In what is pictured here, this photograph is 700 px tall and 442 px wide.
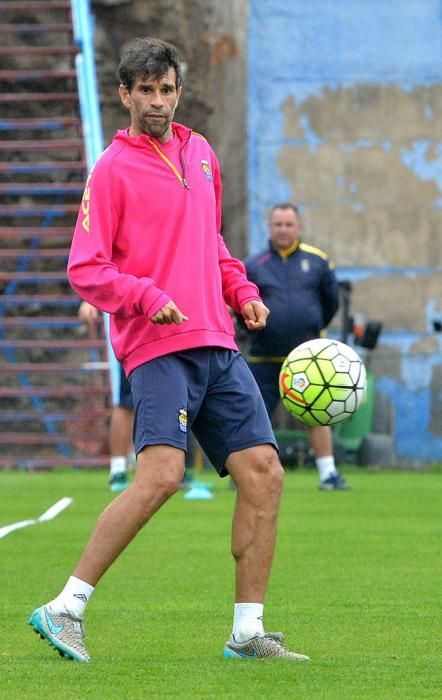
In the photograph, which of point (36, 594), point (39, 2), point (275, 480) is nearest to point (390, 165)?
point (39, 2)

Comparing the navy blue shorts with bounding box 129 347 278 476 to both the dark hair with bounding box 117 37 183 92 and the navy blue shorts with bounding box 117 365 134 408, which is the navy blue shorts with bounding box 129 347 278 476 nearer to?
the dark hair with bounding box 117 37 183 92

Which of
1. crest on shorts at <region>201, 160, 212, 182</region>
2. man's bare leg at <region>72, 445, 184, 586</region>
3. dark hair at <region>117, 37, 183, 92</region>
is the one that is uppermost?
dark hair at <region>117, 37, 183, 92</region>

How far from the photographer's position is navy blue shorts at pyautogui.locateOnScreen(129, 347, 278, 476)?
517cm

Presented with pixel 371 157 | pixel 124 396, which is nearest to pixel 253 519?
pixel 124 396

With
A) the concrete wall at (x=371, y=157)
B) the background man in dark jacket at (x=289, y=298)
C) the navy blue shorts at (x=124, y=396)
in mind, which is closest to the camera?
the navy blue shorts at (x=124, y=396)

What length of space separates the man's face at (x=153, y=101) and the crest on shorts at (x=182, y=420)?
940 mm

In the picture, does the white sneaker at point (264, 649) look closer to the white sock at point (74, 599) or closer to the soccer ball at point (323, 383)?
the white sock at point (74, 599)

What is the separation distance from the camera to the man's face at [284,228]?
12672mm

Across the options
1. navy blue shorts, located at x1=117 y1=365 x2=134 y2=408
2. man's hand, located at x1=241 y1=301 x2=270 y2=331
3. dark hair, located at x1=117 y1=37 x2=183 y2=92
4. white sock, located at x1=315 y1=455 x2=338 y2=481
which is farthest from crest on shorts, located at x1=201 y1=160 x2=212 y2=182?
white sock, located at x1=315 y1=455 x2=338 y2=481

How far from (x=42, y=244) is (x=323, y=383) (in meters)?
11.9

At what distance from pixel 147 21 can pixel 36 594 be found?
13.3 m

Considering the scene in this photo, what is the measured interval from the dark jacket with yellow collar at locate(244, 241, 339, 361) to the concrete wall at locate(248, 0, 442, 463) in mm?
5597

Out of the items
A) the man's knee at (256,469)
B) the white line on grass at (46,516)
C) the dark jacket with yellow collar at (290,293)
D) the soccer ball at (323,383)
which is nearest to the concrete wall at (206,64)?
the dark jacket with yellow collar at (290,293)

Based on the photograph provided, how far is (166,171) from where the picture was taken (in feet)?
17.6
